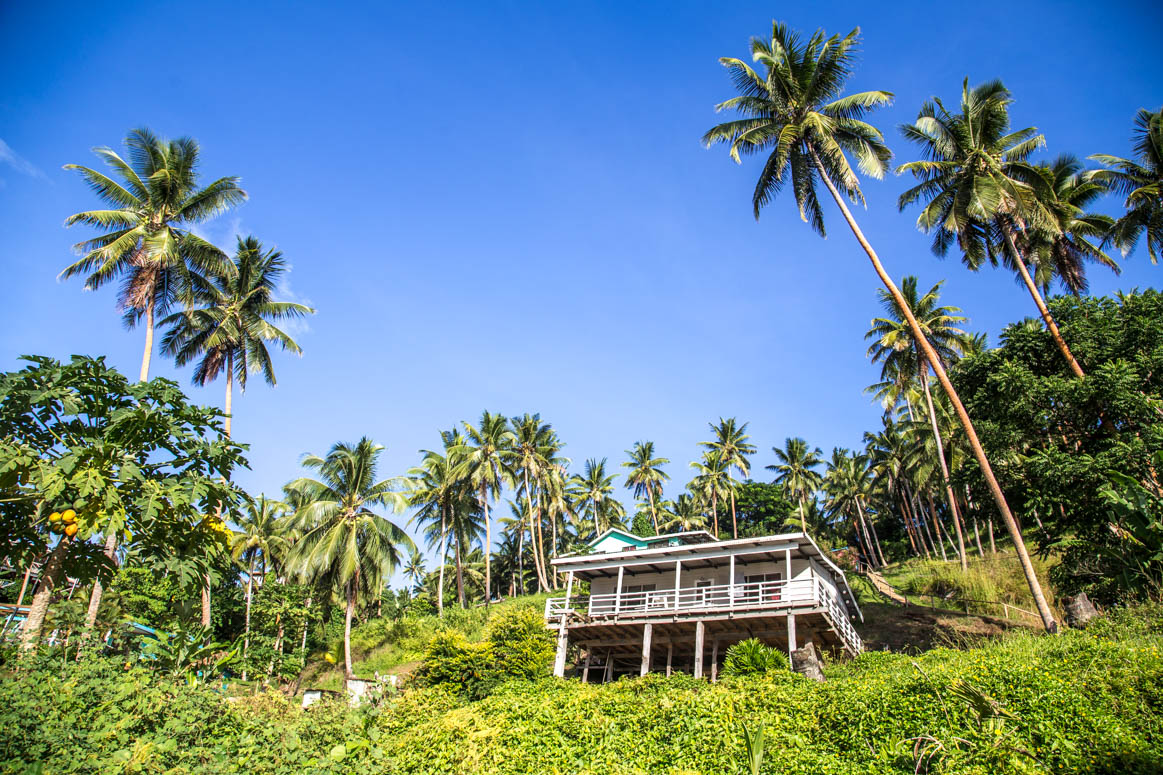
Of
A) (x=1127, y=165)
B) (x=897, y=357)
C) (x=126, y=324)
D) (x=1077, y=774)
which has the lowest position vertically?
(x=1077, y=774)

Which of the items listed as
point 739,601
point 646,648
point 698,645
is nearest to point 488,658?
point 646,648

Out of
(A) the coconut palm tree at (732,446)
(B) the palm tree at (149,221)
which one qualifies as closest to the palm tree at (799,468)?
(A) the coconut palm tree at (732,446)

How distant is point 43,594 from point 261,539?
96.7ft

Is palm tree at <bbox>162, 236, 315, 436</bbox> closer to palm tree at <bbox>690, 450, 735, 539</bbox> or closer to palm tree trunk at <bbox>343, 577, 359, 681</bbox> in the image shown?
palm tree trunk at <bbox>343, 577, 359, 681</bbox>

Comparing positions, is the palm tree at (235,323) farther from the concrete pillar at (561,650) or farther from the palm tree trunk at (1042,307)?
the palm tree trunk at (1042,307)

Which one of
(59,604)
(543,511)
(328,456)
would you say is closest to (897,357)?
(543,511)

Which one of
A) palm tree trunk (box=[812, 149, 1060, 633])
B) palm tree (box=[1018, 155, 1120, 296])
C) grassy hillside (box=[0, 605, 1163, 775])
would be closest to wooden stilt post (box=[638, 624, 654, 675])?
grassy hillside (box=[0, 605, 1163, 775])

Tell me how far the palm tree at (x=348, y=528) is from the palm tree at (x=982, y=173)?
28.4 meters

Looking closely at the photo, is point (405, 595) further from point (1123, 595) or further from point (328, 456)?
point (1123, 595)

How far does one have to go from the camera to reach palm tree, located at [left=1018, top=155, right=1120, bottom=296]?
24781 mm

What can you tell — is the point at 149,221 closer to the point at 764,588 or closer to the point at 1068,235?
the point at 764,588

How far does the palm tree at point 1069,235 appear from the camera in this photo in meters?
24.8

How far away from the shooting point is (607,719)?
12320mm

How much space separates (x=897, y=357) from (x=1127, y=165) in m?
14.0
